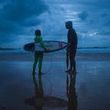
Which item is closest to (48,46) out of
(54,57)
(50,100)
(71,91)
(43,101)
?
(71,91)

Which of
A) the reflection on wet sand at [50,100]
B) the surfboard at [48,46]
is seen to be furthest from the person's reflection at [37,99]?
the surfboard at [48,46]

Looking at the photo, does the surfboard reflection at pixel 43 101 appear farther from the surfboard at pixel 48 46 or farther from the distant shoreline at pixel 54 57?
the distant shoreline at pixel 54 57

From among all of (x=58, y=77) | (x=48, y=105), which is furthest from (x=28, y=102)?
(x=58, y=77)

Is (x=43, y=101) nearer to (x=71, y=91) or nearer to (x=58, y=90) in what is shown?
(x=71, y=91)

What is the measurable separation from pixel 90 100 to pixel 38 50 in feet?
16.9

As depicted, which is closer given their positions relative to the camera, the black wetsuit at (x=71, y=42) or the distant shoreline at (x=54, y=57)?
the black wetsuit at (x=71, y=42)

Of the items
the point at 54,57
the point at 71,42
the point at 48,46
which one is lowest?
the point at 54,57

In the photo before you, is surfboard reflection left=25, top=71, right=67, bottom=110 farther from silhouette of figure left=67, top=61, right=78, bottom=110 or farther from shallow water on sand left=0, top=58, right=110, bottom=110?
silhouette of figure left=67, top=61, right=78, bottom=110

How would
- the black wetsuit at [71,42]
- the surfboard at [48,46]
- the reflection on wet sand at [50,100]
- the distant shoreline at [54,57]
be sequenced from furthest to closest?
the distant shoreline at [54,57] < the black wetsuit at [71,42] < the surfboard at [48,46] < the reflection on wet sand at [50,100]

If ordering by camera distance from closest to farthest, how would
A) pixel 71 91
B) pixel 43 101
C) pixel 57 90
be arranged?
1. pixel 43 101
2. pixel 71 91
3. pixel 57 90

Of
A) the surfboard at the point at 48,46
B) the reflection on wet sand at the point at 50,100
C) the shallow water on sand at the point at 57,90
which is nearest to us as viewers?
the reflection on wet sand at the point at 50,100

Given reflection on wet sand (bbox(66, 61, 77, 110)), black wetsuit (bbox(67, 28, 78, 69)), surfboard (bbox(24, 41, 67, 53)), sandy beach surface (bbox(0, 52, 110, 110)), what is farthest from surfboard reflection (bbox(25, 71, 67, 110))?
black wetsuit (bbox(67, 28, 78, 69))

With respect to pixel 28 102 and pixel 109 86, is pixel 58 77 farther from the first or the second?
pixel 28 102

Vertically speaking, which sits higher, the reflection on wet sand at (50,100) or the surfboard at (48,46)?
the surfboard at (48,46)
